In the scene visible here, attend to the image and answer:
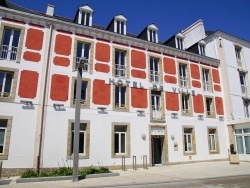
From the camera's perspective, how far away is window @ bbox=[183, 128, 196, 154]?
53.2ft

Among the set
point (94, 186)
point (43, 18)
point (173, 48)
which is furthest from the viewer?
point (173, 48)

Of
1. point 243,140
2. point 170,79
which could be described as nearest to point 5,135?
point 170,79

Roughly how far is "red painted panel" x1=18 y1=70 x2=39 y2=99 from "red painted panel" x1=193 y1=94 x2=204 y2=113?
39.8 feet

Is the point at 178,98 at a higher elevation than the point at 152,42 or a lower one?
lower

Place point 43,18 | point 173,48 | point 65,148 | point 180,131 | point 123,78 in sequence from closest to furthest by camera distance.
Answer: point 65,148, point 43,18, point 123,78, point 180,131, point 173,48

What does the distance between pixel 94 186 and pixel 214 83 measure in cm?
1536

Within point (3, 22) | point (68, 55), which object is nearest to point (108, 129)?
point (68, 55)

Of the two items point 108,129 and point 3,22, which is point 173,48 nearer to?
point 108,129

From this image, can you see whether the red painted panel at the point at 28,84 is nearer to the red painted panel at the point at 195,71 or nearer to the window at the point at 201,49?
the red painted panel at the point at 195,71

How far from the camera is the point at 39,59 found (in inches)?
499

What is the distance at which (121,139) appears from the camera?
13.9m

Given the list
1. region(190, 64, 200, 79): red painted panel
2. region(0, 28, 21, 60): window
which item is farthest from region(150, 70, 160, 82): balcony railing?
region(0, 28, 21, 60): window

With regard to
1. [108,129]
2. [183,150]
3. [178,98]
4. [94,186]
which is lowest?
[94,186]

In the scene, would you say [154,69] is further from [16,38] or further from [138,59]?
[16,38]
